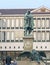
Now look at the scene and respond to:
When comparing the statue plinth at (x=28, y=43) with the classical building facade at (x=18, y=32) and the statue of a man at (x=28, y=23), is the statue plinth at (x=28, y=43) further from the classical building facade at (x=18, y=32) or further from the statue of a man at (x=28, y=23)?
the classical building facade at (x=18, y=32)

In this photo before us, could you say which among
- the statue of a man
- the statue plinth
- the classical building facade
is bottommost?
the classical building facade

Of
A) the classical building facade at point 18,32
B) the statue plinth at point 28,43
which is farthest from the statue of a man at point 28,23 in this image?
the classical building facade at point 18,32

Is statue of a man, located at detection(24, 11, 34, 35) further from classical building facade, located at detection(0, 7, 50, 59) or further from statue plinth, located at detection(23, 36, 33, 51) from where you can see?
classical building facade, located at detection(0, 7, 50, 59)

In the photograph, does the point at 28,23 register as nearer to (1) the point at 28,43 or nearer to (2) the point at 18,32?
(1) the point at 28,43

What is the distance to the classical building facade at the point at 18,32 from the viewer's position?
4493 inches

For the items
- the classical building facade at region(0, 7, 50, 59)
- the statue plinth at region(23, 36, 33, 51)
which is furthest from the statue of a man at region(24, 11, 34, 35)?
the classical building facade at region(0, 7, 50, 59)

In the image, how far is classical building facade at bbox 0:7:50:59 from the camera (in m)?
114

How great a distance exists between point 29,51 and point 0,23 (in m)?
61.7

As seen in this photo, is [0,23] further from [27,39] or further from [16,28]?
[27,39]

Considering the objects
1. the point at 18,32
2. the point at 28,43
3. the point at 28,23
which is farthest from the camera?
the point at 18,32

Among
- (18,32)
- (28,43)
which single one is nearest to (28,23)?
(28,43)

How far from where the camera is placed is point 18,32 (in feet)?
379

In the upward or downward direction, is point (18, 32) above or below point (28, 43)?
below

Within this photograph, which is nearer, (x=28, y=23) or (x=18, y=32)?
(x=28, y=23)
